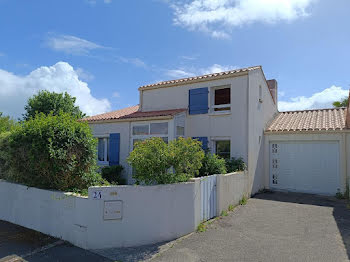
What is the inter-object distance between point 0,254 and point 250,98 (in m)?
9.83

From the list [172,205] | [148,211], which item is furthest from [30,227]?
[172,205]

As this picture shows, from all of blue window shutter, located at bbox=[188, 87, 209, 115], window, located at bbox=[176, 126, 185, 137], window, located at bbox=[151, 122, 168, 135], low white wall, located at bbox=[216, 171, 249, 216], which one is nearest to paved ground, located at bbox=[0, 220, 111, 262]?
low white wall, located at bbox=[216, 171, 249, 216]

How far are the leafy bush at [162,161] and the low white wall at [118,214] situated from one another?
0.42 metres

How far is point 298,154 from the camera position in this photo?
37.3ft

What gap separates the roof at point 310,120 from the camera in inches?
438

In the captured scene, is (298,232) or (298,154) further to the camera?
(298,154)

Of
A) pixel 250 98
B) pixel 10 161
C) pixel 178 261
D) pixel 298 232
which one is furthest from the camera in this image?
pixel 250 98

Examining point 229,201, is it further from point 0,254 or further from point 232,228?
point 0,254

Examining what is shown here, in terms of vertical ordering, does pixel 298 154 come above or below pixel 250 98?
below

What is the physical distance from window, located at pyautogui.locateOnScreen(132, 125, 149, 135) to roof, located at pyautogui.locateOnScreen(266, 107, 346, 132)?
6.10 metres

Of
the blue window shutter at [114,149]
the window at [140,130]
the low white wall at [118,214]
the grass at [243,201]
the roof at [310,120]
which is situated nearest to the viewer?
the low white wall at [118,214]

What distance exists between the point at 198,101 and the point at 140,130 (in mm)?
3149

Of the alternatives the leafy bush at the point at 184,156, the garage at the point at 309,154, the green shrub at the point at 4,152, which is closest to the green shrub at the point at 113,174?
the green shrub at the point at 4,152

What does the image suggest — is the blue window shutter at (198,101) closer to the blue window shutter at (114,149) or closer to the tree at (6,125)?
the blue window shutter at (114,149)
